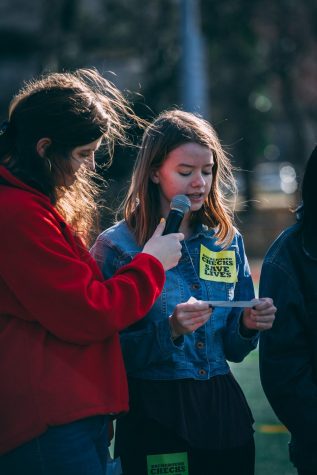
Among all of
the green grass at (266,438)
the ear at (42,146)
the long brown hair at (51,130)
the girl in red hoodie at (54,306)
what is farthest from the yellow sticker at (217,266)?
the green grass at (266,438)

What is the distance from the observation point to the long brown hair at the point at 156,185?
9.80ft

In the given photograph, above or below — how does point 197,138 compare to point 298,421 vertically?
above

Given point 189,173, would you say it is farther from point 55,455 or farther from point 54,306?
point 55,455

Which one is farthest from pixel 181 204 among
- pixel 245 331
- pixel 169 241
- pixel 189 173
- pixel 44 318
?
pixel 44 318

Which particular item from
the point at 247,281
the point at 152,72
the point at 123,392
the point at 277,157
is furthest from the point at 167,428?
the point at 277,157

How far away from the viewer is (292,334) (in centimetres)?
264

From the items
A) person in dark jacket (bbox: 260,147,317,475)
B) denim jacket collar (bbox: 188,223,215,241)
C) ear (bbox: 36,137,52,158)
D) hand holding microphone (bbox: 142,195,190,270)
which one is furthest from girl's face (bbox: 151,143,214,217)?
ear (bbox: 36,137,52,158)

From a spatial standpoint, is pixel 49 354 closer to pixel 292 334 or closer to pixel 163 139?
pixel 292 334

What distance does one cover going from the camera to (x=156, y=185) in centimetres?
306

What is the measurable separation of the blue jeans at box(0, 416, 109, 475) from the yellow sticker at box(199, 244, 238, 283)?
2.60ft

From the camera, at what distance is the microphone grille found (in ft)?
8.69

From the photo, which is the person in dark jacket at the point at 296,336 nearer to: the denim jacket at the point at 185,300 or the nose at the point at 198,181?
the denim jacket at the point at 185,300

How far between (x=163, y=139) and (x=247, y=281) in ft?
1.98

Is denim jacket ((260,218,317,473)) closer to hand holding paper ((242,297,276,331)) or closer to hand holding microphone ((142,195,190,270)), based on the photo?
hand holding paper ((242,297,276,331))
